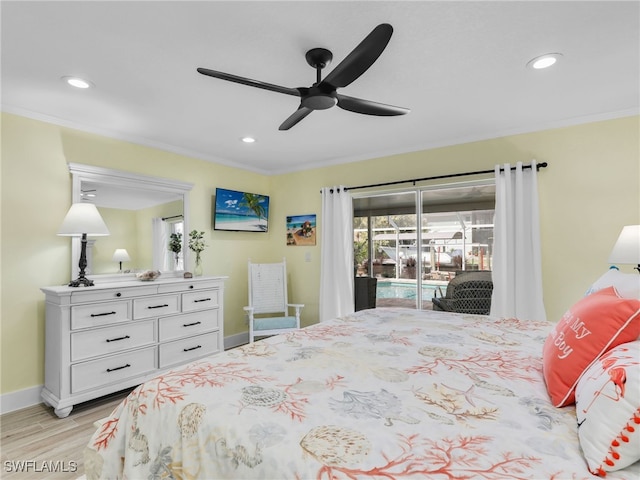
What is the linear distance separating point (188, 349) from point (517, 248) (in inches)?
134

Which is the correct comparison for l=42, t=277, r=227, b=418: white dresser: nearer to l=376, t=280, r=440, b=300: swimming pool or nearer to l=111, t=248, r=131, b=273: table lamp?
l=111, t=248, r=131, b=273: table lamp

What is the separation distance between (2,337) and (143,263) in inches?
48.2

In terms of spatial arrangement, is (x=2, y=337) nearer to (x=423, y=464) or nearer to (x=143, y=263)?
(x=143, y=263)

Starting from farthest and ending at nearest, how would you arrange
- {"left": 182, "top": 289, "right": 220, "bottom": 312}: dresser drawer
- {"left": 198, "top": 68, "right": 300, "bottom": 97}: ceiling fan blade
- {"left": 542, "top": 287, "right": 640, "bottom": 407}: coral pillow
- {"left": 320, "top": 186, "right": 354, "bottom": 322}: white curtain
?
{"left": 320, "top": 186, "right": 354, "bottom": 322}: white curtain
{"left": 182, "top": 289, "right": 220, "bottom": 312}: dresser drawer
{"left": 198, "top": 68, "right": 300, "bottom": 97}: ceiling fan blade
{"left": 542, "top": 287, "right": 640, "bottom": 407}: coral pillow

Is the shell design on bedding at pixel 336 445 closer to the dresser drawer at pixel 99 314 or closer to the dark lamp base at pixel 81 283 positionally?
the dresser drawer at pixel 99 314

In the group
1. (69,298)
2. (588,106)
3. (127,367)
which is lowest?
(127,367)

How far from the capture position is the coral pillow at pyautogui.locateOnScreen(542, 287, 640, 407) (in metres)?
1.11

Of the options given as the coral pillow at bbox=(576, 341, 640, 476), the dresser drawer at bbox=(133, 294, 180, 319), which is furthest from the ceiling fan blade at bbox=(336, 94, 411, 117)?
the dresser drawer at bbox=(133, 294, 180, 319)

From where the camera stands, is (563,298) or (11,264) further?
(563,298)

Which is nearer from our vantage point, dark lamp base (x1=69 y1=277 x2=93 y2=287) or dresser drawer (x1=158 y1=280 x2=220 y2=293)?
dark lamp base (x1=69 y1=277 x2=93 y2=287)

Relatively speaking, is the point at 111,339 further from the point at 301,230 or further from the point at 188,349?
the point at 301,230

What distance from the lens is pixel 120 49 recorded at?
79.6 inches

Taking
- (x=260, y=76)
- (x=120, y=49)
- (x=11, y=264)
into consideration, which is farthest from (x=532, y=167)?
(x=11, y=264)

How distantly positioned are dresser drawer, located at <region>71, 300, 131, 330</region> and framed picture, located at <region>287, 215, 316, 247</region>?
234 centimetres
